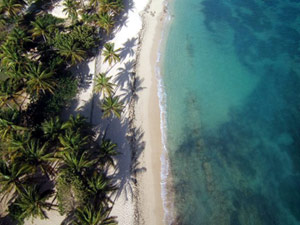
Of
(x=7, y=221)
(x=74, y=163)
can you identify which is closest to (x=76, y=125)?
(x=74, y=163)

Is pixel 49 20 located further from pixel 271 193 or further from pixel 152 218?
pixel 271 193

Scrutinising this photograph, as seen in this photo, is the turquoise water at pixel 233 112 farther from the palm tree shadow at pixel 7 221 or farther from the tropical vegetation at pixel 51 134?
the palm tree shadow at pixel 7 221

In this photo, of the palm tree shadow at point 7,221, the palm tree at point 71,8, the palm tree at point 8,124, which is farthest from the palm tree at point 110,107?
the palm tree at point 71,8

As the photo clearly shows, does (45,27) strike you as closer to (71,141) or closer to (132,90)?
(132,90)

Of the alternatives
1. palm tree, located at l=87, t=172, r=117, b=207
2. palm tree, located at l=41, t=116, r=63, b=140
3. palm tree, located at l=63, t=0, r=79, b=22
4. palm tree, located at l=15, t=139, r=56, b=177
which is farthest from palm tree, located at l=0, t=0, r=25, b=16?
palm tree, located at l=87, t=172, r=117, b=207

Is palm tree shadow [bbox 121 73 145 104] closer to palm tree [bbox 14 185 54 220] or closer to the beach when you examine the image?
the beach

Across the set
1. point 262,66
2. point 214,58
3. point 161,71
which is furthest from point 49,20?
point 262,66
